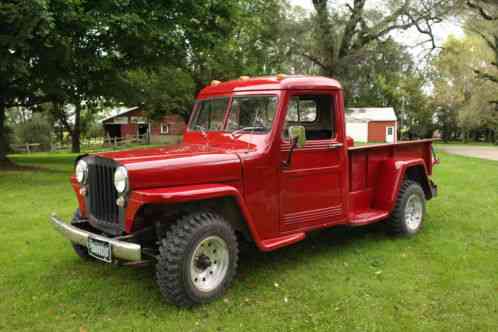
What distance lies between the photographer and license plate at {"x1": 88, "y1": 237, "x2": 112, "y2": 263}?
3.92 m

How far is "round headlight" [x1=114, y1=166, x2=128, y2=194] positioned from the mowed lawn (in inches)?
45.0

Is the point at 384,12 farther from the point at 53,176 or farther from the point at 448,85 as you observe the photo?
the point at 448,85

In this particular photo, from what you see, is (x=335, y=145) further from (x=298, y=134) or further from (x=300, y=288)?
(x=300, y=288)

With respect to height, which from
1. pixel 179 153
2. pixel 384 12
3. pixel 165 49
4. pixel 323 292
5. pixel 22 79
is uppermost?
pixel 384 12

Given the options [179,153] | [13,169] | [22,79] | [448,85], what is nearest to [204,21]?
[22,79]

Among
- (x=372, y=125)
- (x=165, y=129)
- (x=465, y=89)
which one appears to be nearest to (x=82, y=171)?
(x=372, y=125)

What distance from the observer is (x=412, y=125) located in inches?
2028

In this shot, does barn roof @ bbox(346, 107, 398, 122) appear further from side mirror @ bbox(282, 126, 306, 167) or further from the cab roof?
side mirror @ bbox(282, 126, 306, 167)

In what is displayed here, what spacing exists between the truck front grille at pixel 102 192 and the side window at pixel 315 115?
215 cm

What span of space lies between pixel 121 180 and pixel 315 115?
2692 mm

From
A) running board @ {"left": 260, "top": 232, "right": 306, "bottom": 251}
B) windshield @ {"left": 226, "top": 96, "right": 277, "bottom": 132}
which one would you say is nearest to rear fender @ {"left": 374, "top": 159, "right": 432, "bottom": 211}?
running board @ {"left": 260, "top": 232, "right": 306, "bottom": 251}

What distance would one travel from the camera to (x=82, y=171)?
178 inches

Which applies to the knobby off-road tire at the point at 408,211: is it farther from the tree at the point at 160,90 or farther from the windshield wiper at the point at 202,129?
the tree at the point at 160,90

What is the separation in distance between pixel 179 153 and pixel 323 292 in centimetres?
203
